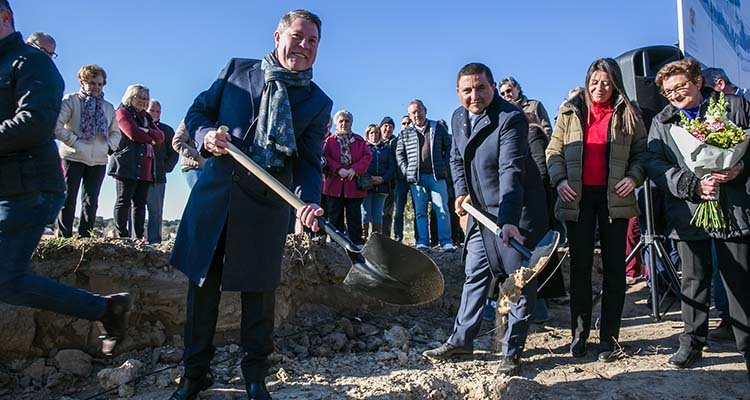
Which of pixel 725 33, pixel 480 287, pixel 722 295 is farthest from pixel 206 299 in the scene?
pixel 725 33

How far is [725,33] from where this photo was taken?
12141mm

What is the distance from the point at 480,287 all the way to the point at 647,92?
10.1ft

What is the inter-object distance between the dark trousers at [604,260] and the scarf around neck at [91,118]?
4.51 meters

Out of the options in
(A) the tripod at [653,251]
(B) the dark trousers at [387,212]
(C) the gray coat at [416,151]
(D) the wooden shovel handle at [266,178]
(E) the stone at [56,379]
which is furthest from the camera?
(B) the dark trousers at [387,212]

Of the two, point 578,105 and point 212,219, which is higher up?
point 578,105

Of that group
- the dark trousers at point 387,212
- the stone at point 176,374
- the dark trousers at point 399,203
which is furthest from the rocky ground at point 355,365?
the dark trousers at point 387,212

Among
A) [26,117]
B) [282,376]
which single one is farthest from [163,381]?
[26,117]

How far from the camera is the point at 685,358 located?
408 cm

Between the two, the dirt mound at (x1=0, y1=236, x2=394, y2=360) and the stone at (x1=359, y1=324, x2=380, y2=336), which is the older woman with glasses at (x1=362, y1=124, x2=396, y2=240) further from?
the dirt mound at (x1=0, y1=236, x2=394, y2=360)

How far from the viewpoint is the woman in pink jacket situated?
24.0 ft

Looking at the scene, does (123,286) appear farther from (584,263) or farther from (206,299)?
(584,263)

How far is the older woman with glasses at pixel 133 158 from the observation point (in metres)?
6.00

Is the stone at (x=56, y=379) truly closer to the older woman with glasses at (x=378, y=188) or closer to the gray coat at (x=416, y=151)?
the older woman with glasses at (x=378, y=188)

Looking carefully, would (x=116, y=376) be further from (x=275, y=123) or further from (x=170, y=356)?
(x=275, y=123)
